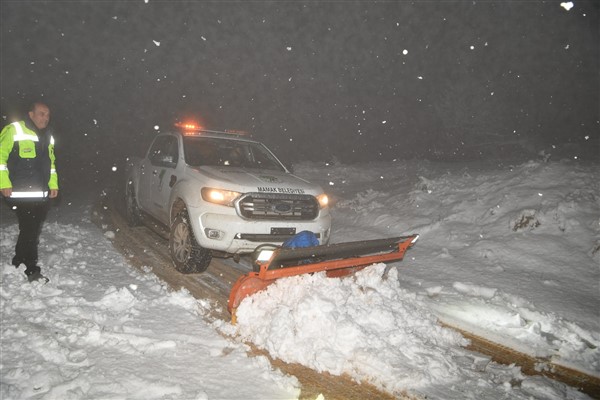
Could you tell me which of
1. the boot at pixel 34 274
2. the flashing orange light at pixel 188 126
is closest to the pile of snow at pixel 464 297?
the boot at pixel 34 274

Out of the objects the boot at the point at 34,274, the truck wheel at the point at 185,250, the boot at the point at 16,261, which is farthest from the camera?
the truck wheel at the point at 185,250

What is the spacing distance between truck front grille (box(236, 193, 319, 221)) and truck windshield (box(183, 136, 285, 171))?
3.71 ft

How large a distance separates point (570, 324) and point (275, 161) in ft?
14.8

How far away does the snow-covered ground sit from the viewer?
9.32ft

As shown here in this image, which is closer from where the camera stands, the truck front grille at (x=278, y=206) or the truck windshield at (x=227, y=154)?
the truck front grille at (x=278, y=206)

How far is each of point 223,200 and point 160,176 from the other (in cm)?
192

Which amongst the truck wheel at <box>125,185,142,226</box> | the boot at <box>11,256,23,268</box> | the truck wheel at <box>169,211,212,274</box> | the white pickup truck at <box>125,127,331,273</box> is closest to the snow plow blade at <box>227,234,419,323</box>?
the white pickup truck at <box>125,127,331,273</box>

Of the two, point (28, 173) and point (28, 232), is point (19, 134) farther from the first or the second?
point (28, 232)

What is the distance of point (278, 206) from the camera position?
479 cm

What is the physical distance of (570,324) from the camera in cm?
392

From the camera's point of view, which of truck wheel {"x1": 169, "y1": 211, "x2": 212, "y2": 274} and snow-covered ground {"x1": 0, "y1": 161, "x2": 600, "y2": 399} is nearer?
snow-covered ground {"x1": 0, "y1": 161, "x2": 600, "y2": 399}

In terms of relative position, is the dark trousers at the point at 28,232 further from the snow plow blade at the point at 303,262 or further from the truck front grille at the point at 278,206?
the snow plow blade at the point at 303,262

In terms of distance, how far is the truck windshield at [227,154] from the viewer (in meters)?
5.55

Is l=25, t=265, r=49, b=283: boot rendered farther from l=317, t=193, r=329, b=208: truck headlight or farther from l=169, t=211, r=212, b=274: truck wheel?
l=317, t=193, r=329, b=208: truck headlight
